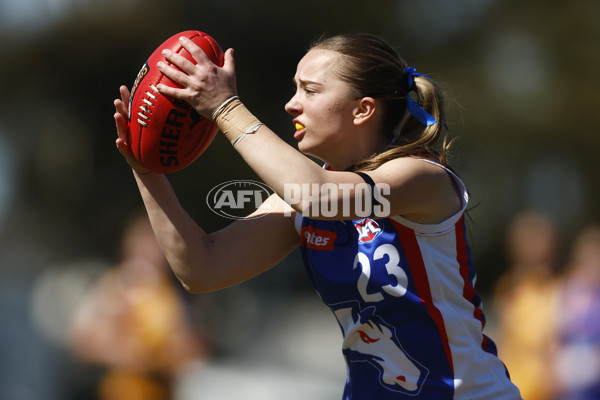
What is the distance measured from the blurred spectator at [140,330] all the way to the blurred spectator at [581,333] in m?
2.95

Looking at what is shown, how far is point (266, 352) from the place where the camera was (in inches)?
520

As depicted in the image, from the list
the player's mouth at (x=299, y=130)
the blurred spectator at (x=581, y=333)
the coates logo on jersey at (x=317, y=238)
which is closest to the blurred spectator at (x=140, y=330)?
the blurred spectator at (x=581, y=333)

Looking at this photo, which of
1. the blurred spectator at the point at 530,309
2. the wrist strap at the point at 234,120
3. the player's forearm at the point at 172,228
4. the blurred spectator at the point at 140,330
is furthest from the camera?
the blurred spectator at the point at 530,309

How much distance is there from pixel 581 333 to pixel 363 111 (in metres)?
4.26

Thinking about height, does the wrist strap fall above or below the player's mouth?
above

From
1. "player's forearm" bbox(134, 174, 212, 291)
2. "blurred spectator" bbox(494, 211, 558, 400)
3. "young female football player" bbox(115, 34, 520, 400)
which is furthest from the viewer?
"blurred spectator" bbox(494, 211, 558, 400)

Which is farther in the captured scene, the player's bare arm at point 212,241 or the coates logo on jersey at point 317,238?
the player's bare arm at point 212,241

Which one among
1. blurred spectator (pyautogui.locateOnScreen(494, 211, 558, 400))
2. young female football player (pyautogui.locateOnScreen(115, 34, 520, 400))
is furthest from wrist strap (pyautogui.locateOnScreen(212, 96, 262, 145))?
blurred spectator (pyautogui.locateOnScreen(494, 211, 558, 400))

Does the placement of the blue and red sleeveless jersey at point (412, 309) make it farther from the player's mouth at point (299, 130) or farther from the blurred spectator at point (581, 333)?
the blurred spectator at point (581, 333)

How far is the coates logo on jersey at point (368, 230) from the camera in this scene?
2.74 m

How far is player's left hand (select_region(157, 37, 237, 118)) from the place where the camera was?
2.49 m

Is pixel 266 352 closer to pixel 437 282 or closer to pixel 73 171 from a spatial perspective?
pixel 73 171

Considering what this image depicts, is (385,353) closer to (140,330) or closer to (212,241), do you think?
(212,241)

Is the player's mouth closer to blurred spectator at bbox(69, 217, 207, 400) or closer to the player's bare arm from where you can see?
the player's bare arm
